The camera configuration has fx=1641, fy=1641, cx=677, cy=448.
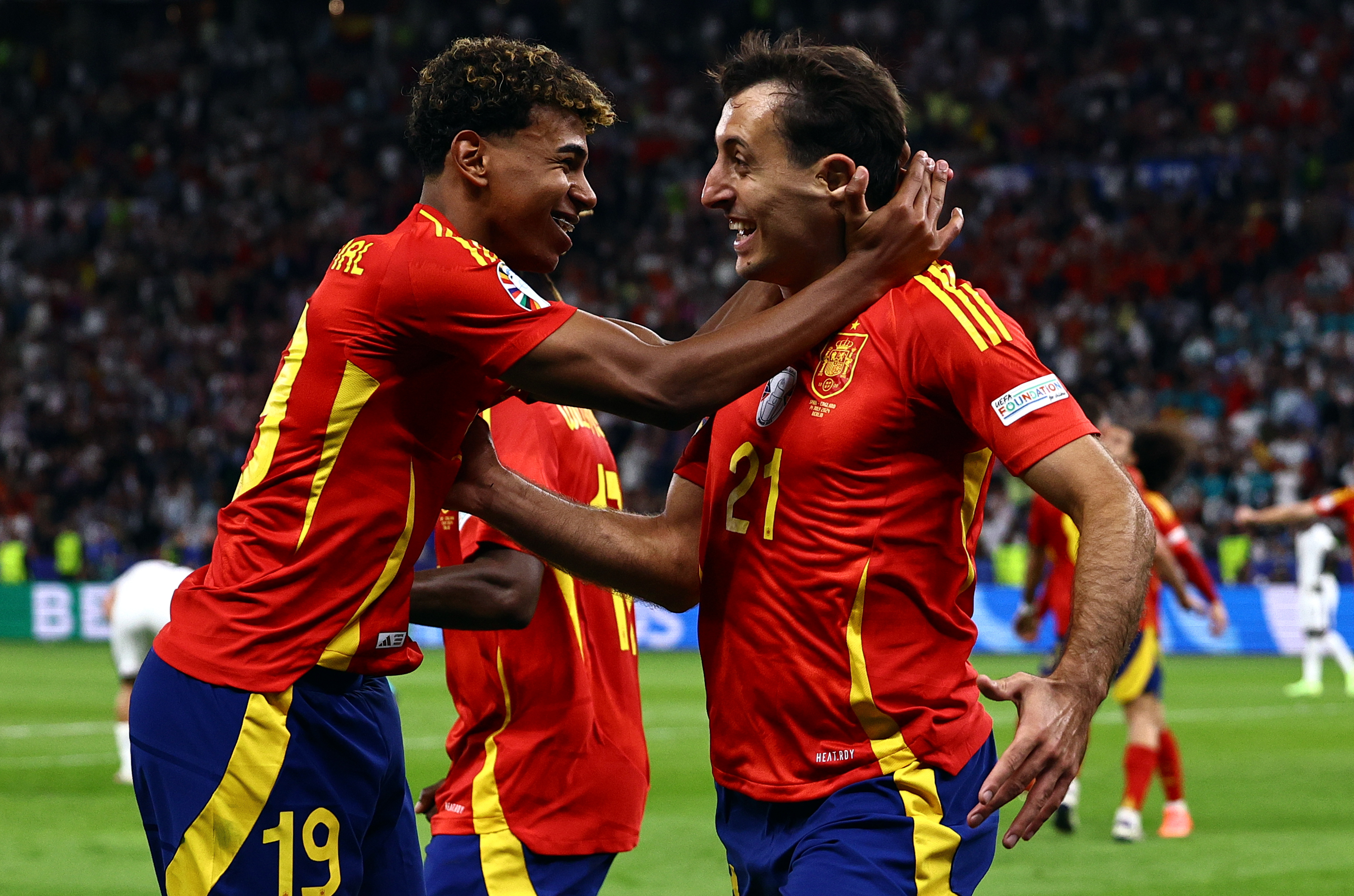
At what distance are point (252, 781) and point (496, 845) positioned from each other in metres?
1.15

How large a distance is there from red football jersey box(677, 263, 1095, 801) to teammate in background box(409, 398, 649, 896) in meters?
1.08

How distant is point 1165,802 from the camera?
954 cm

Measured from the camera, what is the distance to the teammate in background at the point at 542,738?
4.39 meters

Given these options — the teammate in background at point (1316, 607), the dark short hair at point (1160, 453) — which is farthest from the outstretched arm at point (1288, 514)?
the dark short hair at point (1160, 453)

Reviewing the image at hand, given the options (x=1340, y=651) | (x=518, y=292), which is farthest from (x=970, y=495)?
(x=1340, y=651)

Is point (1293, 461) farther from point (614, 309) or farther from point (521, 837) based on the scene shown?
point (521, 837)

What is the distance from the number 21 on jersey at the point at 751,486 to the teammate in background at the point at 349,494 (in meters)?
0.15

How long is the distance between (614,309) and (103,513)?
379 inches

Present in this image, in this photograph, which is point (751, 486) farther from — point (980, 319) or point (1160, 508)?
point (1160, 508)

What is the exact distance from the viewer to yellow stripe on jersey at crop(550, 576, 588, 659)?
14.9ft

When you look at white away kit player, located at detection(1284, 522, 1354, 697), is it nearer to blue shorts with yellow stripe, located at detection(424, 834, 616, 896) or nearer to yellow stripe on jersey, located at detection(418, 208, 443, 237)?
blue shorts with yellow stripe, located at detection(424, 834, 616, 896)

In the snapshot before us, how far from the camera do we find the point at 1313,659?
17.6 meters

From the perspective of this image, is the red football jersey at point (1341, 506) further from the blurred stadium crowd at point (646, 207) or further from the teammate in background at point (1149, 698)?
the blurred stadium crowd at point (646, 207)

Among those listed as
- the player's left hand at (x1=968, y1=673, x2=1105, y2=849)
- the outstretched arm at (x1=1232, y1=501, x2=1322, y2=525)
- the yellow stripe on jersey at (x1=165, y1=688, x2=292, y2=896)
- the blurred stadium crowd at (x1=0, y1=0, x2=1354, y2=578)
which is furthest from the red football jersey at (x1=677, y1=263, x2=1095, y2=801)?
the blurred stadium crowd at (x1=0, y1=0, x2=1354, y2=578)
